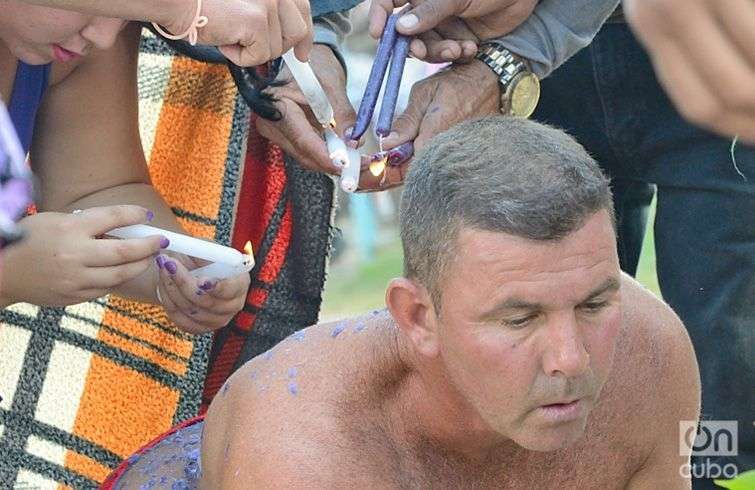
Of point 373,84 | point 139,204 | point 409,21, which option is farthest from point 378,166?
point 139,204

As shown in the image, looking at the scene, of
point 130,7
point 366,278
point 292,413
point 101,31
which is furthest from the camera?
point 366,278

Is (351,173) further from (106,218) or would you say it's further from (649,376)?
(649,376)

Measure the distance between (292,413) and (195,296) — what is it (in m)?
0.53

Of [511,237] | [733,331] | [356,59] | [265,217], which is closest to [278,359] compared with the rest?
[511,237]

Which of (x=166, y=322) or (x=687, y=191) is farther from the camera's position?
(x=166, y=322)

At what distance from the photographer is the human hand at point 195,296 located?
8.96 ft

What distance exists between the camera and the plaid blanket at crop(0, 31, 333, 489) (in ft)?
9.92

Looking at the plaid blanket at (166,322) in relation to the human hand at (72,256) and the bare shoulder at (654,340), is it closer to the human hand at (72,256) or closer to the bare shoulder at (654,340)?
the human hand at (72,256)

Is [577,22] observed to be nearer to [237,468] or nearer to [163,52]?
[163,52]

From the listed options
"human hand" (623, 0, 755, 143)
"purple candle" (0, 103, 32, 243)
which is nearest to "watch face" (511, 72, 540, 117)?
"purple candle" (0, 103, 32, 243)

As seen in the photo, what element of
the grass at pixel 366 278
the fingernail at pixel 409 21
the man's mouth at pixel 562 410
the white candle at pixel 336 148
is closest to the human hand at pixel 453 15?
the fingernail at pixel 409 21

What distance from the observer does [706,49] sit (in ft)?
3.30

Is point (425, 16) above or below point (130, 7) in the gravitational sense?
below

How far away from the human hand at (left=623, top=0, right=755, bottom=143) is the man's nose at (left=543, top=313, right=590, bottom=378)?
1.06 metres
